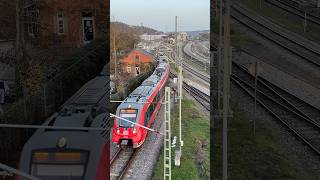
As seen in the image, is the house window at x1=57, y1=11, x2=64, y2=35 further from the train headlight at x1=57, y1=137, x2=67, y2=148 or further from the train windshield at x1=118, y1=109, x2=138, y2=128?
the train headlight at x1=57, y1=137, x2=67, y2=148

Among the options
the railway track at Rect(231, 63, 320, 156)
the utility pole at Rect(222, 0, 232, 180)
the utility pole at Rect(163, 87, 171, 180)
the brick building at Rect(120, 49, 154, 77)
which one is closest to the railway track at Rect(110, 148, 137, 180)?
the utility pole at Rect(163, 87, 171, 180)

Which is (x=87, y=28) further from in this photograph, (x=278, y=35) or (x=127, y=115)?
(x=278, y=35)

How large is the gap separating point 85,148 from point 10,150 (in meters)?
1.73

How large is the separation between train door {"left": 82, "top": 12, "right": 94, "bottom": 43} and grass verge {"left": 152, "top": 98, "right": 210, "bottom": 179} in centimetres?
169

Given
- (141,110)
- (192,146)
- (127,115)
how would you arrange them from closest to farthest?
1. (192,146)
2. (141,110)
3. (127,115)

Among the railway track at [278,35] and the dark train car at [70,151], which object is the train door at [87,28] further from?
the railway track at [278,35]

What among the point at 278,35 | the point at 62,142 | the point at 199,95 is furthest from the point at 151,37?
the point at 278,35

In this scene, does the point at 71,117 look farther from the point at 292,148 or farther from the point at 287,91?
the point at 287,91

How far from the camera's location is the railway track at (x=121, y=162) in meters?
6.27

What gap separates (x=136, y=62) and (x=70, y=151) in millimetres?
2823

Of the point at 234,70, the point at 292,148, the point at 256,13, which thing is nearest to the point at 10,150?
the point at 292,148

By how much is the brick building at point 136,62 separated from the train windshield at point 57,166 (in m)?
2.59

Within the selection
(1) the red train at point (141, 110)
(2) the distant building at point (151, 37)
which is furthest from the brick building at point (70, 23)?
(1) the red train at point (141, 110)

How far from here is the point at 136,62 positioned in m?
7.28
